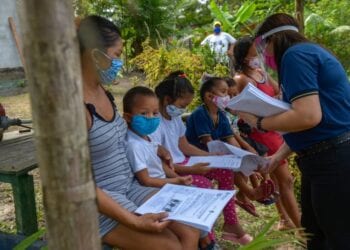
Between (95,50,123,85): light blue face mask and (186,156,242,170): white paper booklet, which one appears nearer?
(95,50,123,85): light blue face mask

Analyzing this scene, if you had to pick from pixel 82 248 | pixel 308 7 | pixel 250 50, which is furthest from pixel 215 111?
pixel 308 7

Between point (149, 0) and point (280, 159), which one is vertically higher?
point (149, 0)

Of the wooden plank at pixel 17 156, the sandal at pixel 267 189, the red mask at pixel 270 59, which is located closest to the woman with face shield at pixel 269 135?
the sandal at pixel 267 189

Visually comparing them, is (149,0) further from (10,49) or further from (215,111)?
(215,111)

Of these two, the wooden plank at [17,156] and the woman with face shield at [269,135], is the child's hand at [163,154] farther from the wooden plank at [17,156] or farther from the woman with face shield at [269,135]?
the woman with face shield at [269,135]

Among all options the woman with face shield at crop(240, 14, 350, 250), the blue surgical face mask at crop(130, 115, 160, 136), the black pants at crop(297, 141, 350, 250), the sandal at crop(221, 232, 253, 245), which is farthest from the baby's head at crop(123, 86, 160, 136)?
the sandal at crop(221, 232, 253, 245)

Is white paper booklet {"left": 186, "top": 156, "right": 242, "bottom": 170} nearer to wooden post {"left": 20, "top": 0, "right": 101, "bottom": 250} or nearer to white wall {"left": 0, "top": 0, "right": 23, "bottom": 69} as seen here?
wooden post {"left": 20, "top": 0, "right": 101, "bottom": 250}

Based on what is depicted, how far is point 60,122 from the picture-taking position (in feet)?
2.36

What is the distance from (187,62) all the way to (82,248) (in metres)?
4.03

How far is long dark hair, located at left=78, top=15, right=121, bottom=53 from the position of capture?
179 cm

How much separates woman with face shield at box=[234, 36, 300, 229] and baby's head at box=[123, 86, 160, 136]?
112 centimetres

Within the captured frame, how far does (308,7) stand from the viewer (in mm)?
11805

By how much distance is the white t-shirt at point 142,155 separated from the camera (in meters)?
1.99

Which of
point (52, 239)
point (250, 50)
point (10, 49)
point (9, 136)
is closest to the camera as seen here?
point (52, 239)
